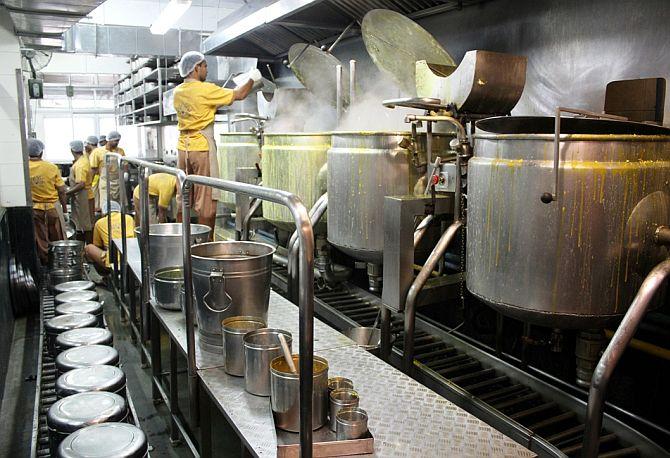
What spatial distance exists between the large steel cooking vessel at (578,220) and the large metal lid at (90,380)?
1501 millimetres

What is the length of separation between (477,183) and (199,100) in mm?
2692

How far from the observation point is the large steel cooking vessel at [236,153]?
486cm

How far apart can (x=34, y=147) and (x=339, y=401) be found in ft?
16.7

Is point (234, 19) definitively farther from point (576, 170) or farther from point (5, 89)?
point (576, 170)

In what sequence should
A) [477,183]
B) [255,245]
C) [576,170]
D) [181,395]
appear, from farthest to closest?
[181,395], [255,245], [477,183], [576,170]

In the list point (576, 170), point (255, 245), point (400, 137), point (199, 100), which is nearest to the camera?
point (576, 170)

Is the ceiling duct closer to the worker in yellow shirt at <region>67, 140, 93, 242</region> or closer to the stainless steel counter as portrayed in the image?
the worker in yellow shirt at <region>67, 140, 93, 242</region>

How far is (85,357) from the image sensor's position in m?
2.47

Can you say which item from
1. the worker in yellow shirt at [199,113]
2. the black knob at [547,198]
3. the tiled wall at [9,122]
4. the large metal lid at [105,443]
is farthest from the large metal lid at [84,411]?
the tiled wall at [9,122]

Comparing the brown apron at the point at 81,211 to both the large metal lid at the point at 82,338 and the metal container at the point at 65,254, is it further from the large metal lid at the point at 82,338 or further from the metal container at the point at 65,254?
the large metal lid at the point at 82,338

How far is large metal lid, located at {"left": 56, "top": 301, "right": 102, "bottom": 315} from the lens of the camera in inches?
125

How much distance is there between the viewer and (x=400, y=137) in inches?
99.7

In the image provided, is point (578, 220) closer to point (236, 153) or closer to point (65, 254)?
point (236, 153)

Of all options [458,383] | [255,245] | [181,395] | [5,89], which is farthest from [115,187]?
[458,383]
